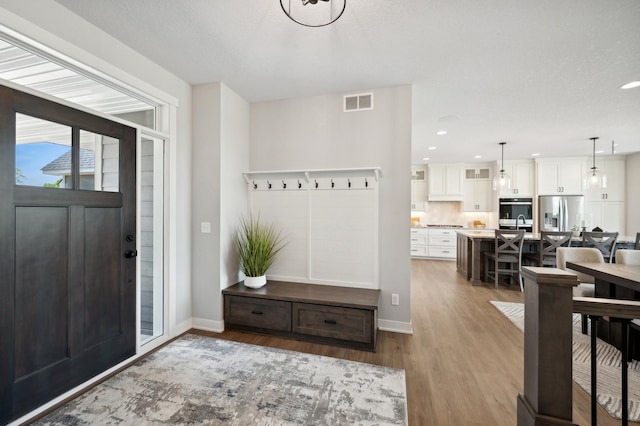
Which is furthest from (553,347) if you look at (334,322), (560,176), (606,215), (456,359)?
(606,215)

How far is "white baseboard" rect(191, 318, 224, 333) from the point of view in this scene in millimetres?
2977

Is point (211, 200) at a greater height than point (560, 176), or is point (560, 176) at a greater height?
point (560, 176)

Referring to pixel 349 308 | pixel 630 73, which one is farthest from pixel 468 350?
pixel 630 73

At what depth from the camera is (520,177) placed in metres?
7.06

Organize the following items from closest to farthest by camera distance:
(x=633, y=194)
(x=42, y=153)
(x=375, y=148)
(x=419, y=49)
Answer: (x=42, y=153) → (x=419, y=49) → (x=375, y=148) → (x=633, y=194)

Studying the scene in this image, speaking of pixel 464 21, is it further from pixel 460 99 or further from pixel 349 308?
pixel 349 308

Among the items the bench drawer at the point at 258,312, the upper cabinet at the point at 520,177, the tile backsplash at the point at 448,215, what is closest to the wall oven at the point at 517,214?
the upper cabinet at the point at 520,177

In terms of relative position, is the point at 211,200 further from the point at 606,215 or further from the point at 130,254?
the point at 606,215

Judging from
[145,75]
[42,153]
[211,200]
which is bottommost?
[211,200]

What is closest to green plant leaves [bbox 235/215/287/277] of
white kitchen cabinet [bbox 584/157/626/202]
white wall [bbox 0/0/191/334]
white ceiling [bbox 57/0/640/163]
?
white wall [bbox 0/0/191/334]

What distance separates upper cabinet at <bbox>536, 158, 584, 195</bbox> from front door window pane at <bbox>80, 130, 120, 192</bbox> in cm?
857

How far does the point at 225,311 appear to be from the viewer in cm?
300

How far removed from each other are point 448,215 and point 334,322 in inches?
255

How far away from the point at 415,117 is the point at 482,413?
3.63 meters
